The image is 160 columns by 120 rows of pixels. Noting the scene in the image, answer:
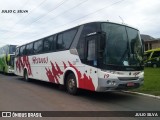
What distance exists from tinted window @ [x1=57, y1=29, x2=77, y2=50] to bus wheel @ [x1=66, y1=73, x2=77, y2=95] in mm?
1492

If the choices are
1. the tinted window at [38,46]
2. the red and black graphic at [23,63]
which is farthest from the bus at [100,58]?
the red and black graphic at [23,63]

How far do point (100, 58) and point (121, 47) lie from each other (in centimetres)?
109

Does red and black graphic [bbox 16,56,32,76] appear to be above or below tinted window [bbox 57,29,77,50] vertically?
below

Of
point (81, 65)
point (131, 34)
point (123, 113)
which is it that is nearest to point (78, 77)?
point (81, 65)

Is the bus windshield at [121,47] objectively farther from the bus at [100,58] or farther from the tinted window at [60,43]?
the tinted window at [60,43]

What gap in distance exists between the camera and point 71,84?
468 inches

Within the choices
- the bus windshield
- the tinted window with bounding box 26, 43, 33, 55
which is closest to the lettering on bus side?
the tinted window with bounding box 26, 43, 33, 55

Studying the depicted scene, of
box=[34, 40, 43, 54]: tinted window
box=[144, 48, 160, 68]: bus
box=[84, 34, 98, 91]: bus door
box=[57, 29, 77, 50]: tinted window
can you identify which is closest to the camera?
box=[84, 34, 98, 91]: bus door

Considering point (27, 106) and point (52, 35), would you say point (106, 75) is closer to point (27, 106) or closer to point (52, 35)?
point (27, 106)

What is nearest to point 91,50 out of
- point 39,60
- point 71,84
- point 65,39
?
point 71,84

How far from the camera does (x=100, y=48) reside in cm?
970

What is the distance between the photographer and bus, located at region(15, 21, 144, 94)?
31.9 feet

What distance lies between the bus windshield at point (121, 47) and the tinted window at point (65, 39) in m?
2.32

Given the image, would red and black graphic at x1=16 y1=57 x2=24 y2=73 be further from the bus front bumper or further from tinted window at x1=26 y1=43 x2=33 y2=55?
the bus front bumper
